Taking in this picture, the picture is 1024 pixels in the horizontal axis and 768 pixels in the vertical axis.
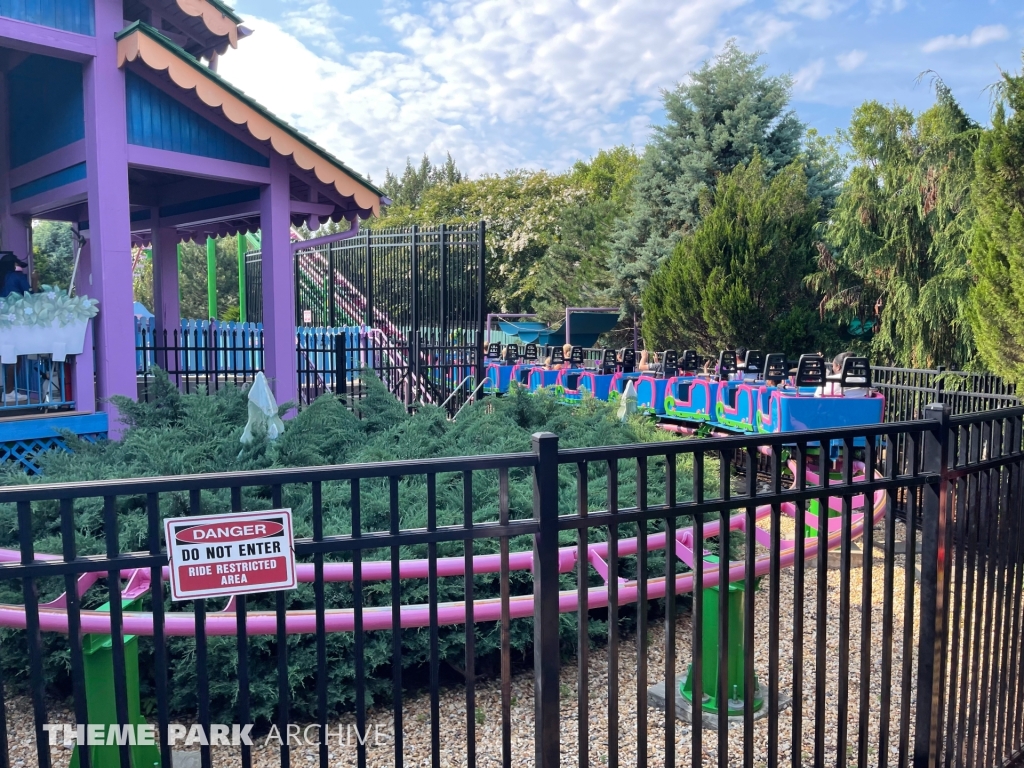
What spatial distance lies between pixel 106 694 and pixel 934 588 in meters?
2.78

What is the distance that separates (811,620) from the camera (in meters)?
4.81


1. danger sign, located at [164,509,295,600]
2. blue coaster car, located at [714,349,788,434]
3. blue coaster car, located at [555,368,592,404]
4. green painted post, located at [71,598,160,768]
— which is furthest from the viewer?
blue coaster car, located at [555,368,592,404]

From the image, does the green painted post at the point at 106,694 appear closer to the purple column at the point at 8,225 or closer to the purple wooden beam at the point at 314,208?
the purple wooden beam at the point at 314,208

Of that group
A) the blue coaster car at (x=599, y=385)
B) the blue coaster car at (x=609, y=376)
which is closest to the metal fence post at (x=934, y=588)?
the blue coaster car at (x=609, y=376)

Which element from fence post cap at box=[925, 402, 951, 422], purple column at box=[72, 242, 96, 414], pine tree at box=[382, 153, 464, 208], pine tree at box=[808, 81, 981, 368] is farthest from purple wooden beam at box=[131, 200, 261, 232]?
pine tree at box=[382, 153, 464, 208]

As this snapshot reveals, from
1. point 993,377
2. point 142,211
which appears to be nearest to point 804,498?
point 993,377

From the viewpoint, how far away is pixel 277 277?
8.50 meters

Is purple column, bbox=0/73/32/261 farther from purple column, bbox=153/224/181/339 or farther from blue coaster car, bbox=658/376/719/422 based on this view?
blue coaster car, bbox=658/376/719/422

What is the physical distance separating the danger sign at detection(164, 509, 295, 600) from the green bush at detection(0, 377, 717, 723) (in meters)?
0.52

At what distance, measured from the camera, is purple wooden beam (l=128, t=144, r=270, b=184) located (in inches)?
295

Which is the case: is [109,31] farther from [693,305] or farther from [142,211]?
[693,305]

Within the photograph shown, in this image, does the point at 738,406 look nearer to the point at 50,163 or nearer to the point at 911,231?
the point at 911,231

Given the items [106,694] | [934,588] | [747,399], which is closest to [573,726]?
[934,588]

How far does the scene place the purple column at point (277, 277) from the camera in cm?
→ 848
